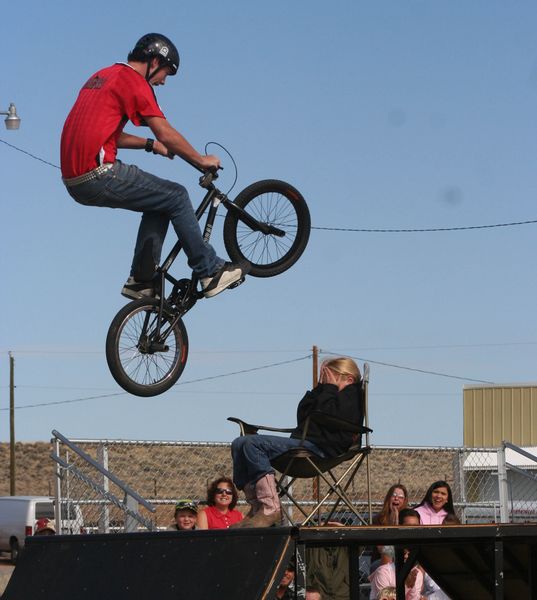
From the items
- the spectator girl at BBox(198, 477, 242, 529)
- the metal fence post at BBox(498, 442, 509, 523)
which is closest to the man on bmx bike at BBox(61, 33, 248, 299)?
the spectator girl at BBox(198, 477, 242, 529)

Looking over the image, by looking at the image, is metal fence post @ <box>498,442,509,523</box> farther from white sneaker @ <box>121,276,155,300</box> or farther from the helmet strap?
the helmet strap

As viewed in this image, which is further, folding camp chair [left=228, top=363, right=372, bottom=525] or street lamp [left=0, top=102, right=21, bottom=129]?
street lamp [left=0, top=102, right=21, bottom=129]

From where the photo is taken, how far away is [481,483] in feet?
42.7

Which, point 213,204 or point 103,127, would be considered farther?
point 213,204

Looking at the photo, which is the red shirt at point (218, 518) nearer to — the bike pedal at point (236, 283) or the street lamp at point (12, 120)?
the bike pedal at point (236, 283)

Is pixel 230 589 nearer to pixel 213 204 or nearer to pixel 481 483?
pixel 213 204

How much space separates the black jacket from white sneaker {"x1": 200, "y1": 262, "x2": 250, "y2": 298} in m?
0.92

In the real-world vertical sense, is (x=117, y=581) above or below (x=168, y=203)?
below

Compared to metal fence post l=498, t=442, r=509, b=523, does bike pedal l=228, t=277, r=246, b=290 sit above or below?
above

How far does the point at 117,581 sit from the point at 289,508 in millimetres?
6097

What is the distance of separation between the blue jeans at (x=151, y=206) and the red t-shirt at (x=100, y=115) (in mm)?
125

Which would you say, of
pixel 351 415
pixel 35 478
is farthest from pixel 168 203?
pixel 35 478

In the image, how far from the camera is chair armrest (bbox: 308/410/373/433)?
7.51 m

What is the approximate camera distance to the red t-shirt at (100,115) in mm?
7406
